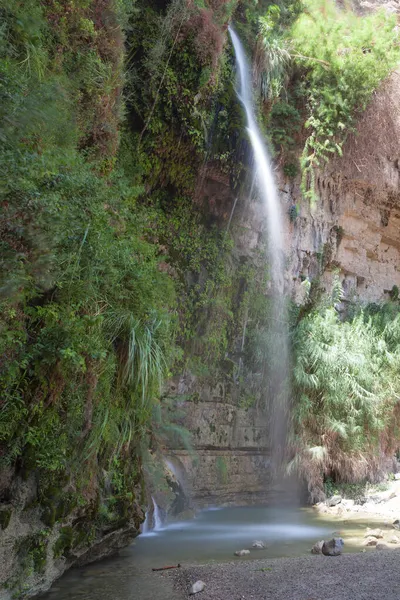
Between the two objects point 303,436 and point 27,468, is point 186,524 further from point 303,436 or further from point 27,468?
point 27,468

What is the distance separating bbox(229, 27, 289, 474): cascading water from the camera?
36.6 ft

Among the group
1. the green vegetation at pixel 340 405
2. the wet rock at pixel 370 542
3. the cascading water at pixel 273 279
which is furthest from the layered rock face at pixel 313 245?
the wet rock at pixel 370 542

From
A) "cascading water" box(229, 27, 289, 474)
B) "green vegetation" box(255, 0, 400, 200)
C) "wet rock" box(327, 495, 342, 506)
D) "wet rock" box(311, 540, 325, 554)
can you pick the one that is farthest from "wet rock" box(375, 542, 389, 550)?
"green vegetation" box(255, 0, 400, 200)

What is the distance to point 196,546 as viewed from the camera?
21.4ft

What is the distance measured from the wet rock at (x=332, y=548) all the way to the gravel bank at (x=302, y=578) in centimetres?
14

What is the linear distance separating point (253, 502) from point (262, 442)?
131 centimetres

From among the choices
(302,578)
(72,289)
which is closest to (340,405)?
(302,578)

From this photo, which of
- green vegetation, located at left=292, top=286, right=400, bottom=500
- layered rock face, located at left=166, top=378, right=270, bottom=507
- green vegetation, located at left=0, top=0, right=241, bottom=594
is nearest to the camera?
green vegetation, located at left=0, top=0, right=241, bottom=594

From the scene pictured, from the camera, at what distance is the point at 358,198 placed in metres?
15.6

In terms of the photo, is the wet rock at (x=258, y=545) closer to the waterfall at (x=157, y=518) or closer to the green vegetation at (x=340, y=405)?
the waterfall at (x=157, y=518)

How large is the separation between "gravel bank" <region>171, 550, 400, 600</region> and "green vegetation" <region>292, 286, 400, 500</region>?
16.7ft

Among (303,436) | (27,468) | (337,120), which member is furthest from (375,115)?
(27,468)

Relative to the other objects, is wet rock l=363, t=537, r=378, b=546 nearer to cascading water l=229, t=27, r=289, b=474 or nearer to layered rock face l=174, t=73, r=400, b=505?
layered rock face l=174, t=73, r=400, b=505

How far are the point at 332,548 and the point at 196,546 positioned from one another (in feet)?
5.67
